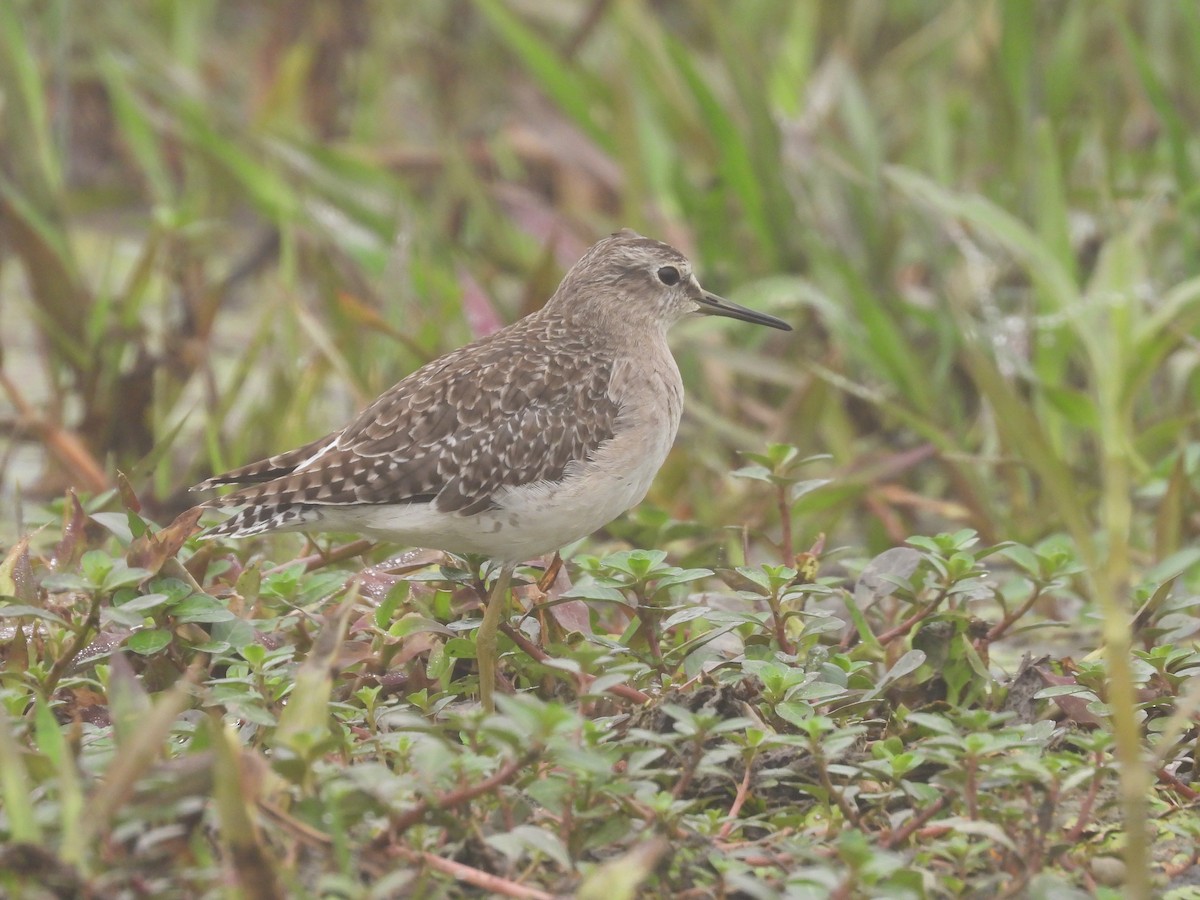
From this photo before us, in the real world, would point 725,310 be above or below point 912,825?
above

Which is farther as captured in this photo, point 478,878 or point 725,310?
point 725,310

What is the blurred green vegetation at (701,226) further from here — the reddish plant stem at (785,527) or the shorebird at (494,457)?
the shorebird at (494,457)

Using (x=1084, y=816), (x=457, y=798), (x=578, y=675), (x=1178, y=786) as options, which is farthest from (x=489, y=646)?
(x=1178, y=786)

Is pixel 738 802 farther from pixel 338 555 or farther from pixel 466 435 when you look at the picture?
pixel 338 555

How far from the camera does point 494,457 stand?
14.1ft

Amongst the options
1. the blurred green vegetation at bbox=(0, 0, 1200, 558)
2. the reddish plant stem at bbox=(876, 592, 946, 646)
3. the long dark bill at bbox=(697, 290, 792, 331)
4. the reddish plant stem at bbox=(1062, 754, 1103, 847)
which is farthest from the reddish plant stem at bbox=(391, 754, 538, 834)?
the long dark bill at bbox=(697, 290, 792, 331)

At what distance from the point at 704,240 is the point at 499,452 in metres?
3.10

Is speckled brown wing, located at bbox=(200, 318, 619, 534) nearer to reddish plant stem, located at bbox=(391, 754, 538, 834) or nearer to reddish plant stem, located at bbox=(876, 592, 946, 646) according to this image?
reddish plant stem, located at bbox=(876, 592, 946, 646)

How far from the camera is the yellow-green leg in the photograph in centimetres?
385

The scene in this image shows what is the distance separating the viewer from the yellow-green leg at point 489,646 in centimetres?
385

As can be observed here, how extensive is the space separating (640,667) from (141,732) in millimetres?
1095

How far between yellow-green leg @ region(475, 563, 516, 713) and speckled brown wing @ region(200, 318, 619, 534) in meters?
0.31

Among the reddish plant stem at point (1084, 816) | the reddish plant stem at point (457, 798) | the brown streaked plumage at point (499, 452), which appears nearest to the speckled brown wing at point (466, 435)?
the brown streaked plumage at point (499, 452)

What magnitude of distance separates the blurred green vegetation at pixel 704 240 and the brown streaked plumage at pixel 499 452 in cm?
44
